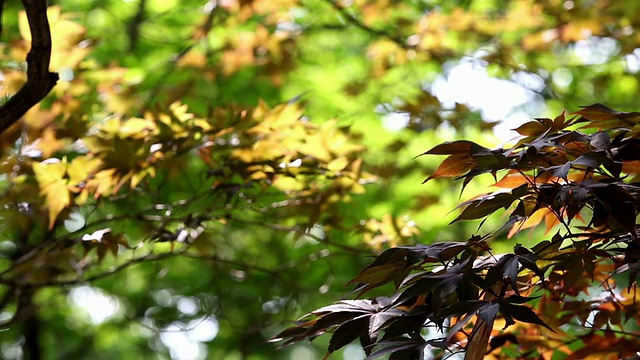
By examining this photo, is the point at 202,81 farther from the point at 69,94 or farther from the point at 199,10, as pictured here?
the point at 69,94

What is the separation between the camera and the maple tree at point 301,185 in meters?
1.00

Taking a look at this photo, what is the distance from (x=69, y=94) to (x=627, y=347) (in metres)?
1.69

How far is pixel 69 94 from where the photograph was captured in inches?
84.3

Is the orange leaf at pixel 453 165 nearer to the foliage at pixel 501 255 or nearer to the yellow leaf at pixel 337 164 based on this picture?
the foliage at pixel 501 255

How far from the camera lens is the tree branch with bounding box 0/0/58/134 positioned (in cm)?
119

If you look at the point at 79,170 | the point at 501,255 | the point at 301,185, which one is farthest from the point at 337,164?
the point at 501,255

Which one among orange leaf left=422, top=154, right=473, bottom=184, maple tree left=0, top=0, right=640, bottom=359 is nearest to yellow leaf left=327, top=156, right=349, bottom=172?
maple tree left=0, top=0, right=640, bottom=359

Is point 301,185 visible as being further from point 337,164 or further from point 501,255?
point 501,255

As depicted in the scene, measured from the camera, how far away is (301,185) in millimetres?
1879

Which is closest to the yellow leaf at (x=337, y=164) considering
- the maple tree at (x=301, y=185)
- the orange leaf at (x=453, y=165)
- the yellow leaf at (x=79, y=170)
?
the maple tree at (x=301, y=185)

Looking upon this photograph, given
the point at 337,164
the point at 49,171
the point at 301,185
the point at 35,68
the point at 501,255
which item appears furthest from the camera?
the point at 301,185

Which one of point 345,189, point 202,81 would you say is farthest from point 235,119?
point 202,81

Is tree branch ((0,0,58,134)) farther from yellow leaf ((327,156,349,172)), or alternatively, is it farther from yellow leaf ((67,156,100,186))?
yellow leaf ((327,156,349,172))

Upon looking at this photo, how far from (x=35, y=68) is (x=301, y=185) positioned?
824mm
